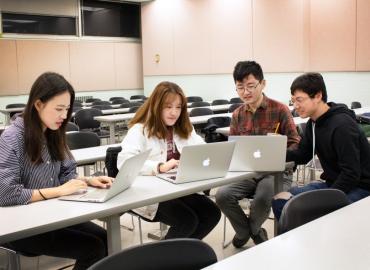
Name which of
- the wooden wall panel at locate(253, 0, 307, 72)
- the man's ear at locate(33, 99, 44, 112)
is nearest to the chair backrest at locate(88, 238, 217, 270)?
the man's ear at locate(33, 99, 44, 112)

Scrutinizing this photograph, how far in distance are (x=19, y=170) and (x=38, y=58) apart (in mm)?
8467

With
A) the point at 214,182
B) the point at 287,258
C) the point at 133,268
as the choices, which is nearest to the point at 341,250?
the point at 287,258

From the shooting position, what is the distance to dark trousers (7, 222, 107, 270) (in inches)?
79.3

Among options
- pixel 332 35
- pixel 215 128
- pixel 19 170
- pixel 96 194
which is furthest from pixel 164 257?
pixel 332 35

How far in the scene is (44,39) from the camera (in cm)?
990

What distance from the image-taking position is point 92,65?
423 inches

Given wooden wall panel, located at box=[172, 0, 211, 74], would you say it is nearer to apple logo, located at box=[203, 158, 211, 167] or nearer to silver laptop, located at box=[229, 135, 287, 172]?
silver laptop, located at box=[229, 135, 287, 172]

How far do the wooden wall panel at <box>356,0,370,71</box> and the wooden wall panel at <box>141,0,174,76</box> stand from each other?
4634 millimetres

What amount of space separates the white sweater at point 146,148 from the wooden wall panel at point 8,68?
7.63m

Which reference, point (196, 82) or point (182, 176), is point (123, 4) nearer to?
point (196, 82)

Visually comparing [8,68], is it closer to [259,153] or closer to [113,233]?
[259,153]

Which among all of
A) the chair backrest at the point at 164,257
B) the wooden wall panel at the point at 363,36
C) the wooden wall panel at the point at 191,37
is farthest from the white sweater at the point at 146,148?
the wooden wall panel at the point at 191,37

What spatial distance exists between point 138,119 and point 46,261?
120cm

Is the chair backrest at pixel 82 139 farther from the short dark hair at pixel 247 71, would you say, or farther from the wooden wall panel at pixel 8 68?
the wooden wall panel at pixel 8 68
